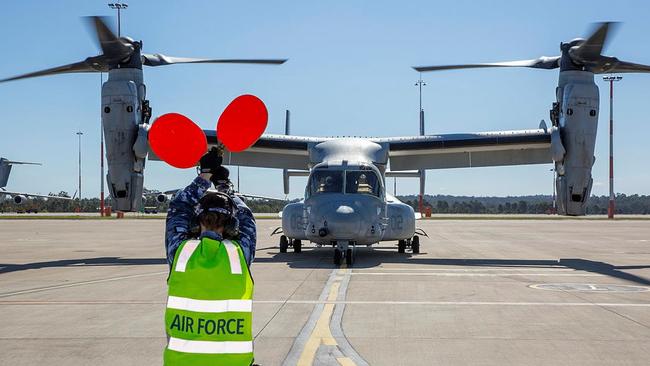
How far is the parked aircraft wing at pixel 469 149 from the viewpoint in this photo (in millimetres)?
22922

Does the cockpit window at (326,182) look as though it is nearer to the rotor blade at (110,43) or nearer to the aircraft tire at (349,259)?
the aircraft tire at (349,259)

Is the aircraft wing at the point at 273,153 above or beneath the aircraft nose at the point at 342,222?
above

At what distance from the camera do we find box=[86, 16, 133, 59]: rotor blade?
20062 mm


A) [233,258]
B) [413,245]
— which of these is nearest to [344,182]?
[413,245]

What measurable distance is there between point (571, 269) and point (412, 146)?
771 centimetres

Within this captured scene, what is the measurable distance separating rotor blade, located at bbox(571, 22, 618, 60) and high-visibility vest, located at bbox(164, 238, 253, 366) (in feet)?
59.9

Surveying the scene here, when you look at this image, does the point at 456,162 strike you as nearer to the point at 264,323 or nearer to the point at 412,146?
the point at 412,146

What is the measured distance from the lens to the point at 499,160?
2609 cm

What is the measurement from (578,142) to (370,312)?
12422 millimetres

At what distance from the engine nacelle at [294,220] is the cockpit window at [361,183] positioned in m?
1.52

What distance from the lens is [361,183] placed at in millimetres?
19516

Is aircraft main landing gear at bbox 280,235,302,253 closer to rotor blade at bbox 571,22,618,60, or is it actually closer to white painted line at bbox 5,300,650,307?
rotor blade at bbox 571,22,618,60

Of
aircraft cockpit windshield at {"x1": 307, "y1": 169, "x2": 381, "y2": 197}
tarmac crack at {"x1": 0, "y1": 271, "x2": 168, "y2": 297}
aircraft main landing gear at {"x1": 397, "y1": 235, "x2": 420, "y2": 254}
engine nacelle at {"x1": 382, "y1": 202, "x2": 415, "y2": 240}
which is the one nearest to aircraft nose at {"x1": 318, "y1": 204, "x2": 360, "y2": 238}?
aircraft cockpit windshield at {"x1": 307, "y1": 169, "x2": 381, "y2": 197}

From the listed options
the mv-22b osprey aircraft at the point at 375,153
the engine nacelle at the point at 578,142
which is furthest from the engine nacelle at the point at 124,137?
the engine nacelle at the point at 578,142
